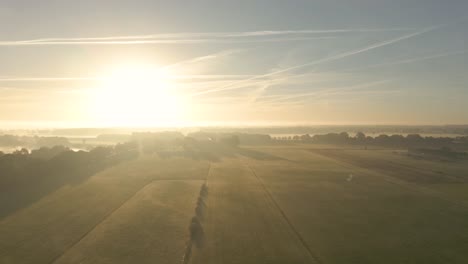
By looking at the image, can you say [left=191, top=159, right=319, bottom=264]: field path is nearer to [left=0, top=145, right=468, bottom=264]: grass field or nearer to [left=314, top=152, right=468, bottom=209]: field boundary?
[left=0, top=145, right=468, bottom=264]: grass field

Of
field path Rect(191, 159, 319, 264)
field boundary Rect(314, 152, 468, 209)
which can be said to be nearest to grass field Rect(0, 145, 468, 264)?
field path Rect(191, 159, 319, 264)

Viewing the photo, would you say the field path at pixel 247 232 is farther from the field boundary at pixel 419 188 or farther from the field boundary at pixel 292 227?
the field boundary at pixel 419 188

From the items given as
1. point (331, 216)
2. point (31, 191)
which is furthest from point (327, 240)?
point (31, 191)

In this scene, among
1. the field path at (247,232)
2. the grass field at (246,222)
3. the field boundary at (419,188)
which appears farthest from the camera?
the field boundary at (419,188)

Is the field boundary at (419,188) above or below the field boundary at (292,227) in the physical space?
above

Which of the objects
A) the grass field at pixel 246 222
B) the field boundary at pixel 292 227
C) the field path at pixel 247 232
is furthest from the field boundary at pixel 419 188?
the field path at pixel 247 232

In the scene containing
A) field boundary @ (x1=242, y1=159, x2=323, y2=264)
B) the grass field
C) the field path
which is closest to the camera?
the field path

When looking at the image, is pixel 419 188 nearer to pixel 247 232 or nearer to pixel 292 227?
pixel 292 227

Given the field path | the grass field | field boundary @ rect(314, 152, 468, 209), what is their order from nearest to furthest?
the field path, the grass field, field boundary @ rect(314, 152, 468, 209)

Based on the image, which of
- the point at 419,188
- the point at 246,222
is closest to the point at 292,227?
the point at 246,222
